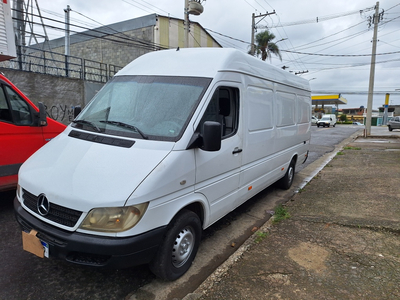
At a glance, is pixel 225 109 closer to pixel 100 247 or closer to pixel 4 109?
pixel 100 247

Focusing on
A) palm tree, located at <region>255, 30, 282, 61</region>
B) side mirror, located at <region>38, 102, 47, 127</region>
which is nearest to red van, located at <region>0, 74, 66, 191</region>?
side mirror, located at <region>38, 102, 47, 127</region>

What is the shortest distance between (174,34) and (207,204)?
25.6 meters

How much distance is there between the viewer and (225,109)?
3584 millimetres

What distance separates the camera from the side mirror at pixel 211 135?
2.74 meters

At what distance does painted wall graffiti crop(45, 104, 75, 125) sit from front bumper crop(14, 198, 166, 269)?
11504 mm

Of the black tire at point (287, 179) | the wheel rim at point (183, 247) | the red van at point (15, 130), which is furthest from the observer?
the black tire at point (287, 179)

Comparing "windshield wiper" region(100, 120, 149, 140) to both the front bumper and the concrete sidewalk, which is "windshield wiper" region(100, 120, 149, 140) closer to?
the front bumper

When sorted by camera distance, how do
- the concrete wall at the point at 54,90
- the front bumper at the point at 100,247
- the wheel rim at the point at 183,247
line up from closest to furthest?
the front bumper at the point at 100,247, the wheel rim at the point at 183,247, the concrete wall at the point at 54,90

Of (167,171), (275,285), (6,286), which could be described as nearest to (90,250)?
(167,171)

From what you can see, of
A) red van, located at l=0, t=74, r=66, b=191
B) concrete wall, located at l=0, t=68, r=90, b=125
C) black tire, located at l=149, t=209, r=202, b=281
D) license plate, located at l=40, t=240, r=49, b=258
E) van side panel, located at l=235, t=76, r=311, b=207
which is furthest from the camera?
concrete wall, located at l=0, t=68, r=90, b=125

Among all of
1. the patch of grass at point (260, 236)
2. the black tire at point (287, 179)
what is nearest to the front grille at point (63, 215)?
the patch of grass at point (260, 236)

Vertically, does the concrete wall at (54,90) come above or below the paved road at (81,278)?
above

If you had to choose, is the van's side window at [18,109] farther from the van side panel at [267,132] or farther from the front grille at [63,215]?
the van side panel at [267,132]

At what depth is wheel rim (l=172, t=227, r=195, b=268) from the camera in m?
2.84
